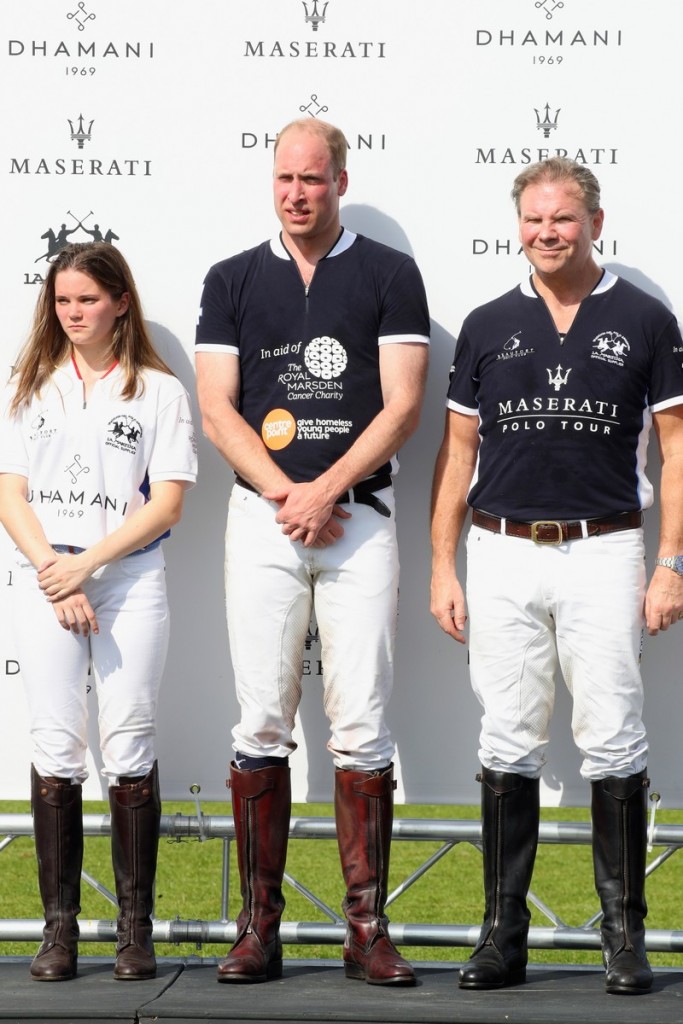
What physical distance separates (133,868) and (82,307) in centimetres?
142

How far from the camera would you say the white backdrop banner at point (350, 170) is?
3781mm

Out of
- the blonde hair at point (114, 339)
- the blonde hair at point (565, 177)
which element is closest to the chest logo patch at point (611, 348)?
the blonde hair at point (565, 177)

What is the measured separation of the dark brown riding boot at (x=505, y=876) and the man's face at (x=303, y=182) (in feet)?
4.78

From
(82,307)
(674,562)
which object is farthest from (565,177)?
(82,307)

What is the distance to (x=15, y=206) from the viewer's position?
3.89 m

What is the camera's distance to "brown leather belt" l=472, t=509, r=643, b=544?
10.5 ft

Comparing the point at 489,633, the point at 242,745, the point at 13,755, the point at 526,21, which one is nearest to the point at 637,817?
the point at 489,633

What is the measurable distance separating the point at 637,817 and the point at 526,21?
2207 mm

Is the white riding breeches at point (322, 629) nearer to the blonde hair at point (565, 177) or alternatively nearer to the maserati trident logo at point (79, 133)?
the blonde hair at point (565, 177)

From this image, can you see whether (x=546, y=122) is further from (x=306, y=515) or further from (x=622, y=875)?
(x=622, y=875)

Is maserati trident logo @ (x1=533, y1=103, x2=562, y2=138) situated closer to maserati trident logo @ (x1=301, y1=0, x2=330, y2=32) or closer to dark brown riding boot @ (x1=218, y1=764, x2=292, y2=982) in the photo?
maserati trident logo @ (x1=301, y1=0, x2=330, y2=32)

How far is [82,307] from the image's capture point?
3432mm

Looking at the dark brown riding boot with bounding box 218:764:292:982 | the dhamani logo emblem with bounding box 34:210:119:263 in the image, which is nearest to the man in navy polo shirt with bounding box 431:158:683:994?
the dark brown riding boot with bounding box 218:764:292:982

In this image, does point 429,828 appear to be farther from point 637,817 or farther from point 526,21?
point 526,21
